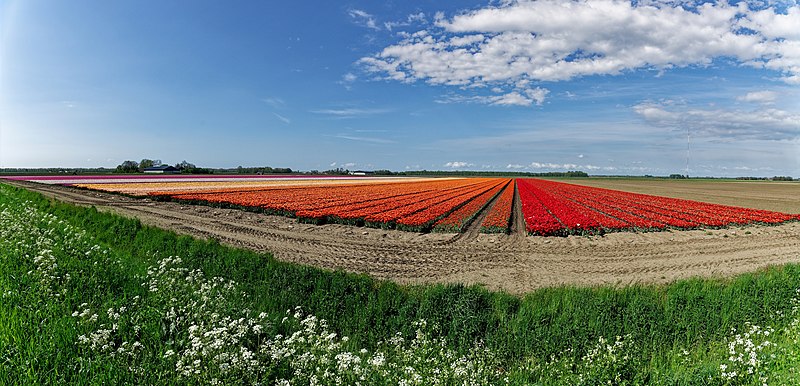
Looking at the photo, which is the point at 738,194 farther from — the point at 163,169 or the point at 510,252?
the point at 163,169

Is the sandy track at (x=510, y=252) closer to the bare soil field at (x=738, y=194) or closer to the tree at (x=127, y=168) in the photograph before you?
the bare soil field at (x=738, y=194)

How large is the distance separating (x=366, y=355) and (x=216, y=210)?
2652 centimetres

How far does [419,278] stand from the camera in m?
13.3

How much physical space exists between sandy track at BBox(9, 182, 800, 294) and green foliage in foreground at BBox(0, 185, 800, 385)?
2850 mm

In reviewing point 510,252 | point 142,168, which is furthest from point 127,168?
point 510,252

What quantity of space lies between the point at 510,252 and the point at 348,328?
1006cm

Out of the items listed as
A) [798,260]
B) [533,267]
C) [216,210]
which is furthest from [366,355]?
[216,210]

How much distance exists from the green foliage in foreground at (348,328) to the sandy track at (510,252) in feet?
9.35

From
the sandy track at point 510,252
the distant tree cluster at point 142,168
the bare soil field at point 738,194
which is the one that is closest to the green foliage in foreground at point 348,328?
the sandy track at point 510,252

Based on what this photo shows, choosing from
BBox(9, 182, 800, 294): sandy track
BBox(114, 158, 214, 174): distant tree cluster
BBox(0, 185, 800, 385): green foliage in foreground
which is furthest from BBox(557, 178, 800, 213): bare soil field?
BBox(114, 158, 214, 174): distant tree cluster

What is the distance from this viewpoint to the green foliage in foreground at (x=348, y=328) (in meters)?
5.57

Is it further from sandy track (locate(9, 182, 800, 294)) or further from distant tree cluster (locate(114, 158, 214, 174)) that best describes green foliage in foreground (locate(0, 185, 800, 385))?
distant tree cluster (locate(114, 158, 214, 174))

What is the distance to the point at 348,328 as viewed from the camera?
31.1ft

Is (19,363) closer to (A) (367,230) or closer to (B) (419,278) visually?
(B) (419,278)
